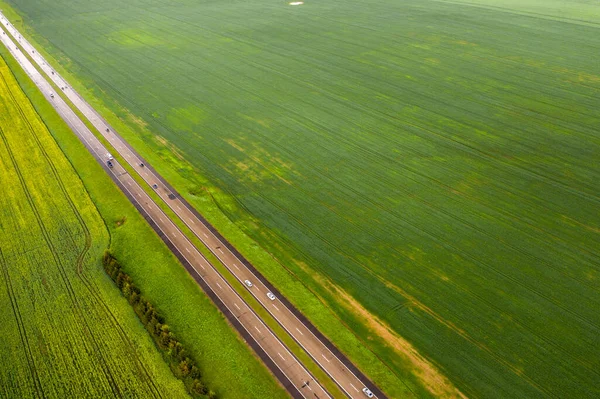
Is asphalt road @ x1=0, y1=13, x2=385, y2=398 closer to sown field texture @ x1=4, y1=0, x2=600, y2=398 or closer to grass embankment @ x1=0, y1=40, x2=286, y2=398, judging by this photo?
grass embankment @ x1=0, y1=40, x2=286, y2=398

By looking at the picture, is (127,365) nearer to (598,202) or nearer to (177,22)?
(598,202)

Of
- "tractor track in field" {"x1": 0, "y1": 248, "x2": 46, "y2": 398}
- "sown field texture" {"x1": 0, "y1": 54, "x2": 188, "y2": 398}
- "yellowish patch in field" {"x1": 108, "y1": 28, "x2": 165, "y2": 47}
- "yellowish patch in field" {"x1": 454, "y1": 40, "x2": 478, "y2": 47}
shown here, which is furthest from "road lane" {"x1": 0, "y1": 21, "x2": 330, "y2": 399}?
"yellowish patch in field" {"x1": 454, "y1": 40, "x2": 478, "y2": 47}

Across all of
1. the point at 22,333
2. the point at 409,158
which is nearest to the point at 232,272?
the point at 22,333

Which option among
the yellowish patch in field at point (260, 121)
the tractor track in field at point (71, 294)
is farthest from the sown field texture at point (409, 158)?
the tractor track in field at point (71, 294)

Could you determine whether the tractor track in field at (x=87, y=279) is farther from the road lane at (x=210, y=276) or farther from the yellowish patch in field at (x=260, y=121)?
the yellowish patch in field at (x=260, y=121)

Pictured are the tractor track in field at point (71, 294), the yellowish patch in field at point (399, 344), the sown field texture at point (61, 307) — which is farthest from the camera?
the tractor track in field at point (71, 294)

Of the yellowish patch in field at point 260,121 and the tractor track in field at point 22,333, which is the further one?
the yellowish patch in field at point 260,121
